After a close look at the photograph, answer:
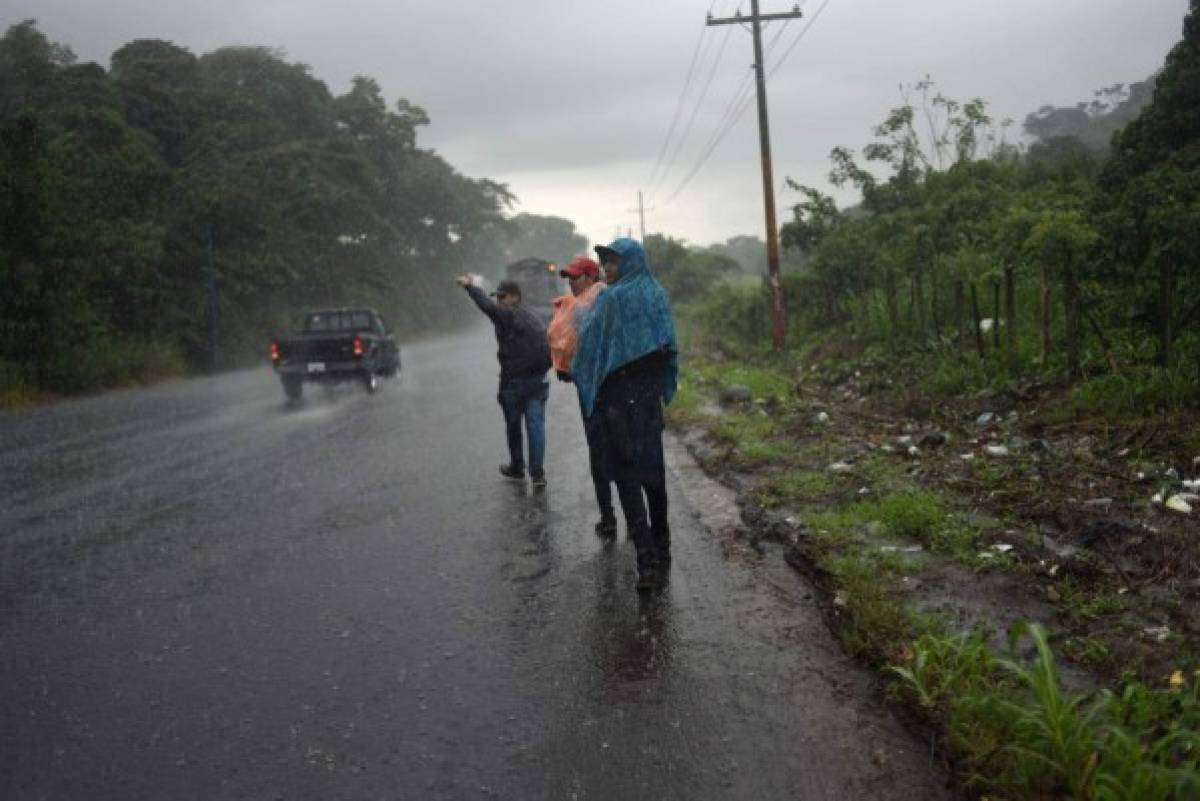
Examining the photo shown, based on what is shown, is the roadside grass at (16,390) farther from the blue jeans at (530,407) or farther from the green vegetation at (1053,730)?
the green vegetation at (1053,730)

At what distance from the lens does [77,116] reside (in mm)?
25859

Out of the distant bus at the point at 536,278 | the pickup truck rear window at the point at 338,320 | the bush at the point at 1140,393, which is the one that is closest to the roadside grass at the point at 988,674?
the bush at the point at 1140,393

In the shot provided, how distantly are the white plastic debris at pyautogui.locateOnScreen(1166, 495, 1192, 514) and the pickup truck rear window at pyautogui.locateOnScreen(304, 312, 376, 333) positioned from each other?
662 inches

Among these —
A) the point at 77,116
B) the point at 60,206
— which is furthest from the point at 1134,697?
the point at 77,116

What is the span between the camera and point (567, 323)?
6488 mm

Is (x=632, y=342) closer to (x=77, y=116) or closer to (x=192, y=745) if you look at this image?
(x=192, y=745)

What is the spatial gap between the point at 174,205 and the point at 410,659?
95.5 ft

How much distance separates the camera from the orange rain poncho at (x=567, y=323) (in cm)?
638

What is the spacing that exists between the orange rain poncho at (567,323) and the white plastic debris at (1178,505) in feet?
12.7

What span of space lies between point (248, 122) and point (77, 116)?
12.2 m

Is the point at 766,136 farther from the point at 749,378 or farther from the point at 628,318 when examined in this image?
the point at 628,318

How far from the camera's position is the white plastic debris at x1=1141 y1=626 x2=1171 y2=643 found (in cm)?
383

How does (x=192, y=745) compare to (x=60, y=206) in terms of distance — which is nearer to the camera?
(x=192, y=745)

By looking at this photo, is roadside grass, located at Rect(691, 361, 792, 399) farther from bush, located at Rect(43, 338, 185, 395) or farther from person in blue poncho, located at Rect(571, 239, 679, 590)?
bush, located at Rect(43, 338, 185, 395)
